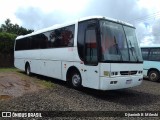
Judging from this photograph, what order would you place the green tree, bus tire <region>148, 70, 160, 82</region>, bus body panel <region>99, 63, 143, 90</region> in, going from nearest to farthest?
bus body panel <region>99, 63, 143, 90</region>, bus tire <region>148, 70, 160, 82</region>, the green tree

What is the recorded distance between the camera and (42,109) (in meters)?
7.81

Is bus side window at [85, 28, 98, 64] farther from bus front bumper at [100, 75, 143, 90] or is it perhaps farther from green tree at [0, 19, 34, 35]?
green tree at [0, 19, 34, 35]

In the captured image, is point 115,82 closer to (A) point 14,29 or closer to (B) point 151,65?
(B) point 151,65

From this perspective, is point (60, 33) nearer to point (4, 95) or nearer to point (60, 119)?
point (4, 95)

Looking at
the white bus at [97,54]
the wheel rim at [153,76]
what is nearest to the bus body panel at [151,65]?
the wheel rim at [153,76]

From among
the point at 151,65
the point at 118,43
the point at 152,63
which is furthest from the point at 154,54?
the point at 118,43

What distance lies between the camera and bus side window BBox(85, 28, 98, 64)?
33.3ft

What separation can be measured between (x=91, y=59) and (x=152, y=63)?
869 cm

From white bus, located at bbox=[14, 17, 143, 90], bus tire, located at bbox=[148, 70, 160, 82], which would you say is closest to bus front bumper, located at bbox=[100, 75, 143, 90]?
white bus, located at bbox=[14, 17, 143, 90]

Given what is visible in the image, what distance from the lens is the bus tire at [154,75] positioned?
17500 mm

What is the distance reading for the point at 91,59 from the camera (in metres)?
10.3

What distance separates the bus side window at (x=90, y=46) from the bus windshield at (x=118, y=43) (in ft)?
1.31

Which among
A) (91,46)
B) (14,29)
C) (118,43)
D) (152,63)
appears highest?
(14,29)

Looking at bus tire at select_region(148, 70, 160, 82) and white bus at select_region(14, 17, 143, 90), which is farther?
bus tire at select_region(148, 70, 160, 82)
